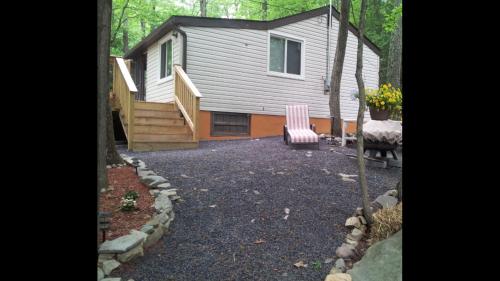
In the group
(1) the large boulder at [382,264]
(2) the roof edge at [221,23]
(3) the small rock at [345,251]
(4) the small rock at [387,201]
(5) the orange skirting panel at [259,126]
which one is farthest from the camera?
(5) the orange skirting panel at [259,126]

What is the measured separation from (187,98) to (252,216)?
5465mm

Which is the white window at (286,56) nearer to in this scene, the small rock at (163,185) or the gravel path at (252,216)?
the gravel path at (252,216)

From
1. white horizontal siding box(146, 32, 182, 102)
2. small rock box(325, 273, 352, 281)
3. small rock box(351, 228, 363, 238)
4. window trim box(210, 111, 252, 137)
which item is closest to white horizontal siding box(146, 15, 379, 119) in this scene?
white horizontal siding box(146, 32, 182, 102)

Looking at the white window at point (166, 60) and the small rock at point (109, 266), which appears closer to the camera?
the small rock at point (109, 266)

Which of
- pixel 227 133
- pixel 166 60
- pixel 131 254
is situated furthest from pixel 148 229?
pixel 166 60

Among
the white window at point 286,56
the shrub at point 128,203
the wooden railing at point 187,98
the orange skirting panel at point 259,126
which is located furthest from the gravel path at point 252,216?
the white window at point 286,56

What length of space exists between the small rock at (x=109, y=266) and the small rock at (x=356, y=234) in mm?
2167

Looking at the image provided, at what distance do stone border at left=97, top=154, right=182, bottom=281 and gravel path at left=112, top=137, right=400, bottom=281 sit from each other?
73 millimetres

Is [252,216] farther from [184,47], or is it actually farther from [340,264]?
[184,47]

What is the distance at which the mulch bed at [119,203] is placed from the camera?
3.44 m

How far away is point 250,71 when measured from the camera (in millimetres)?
10633
